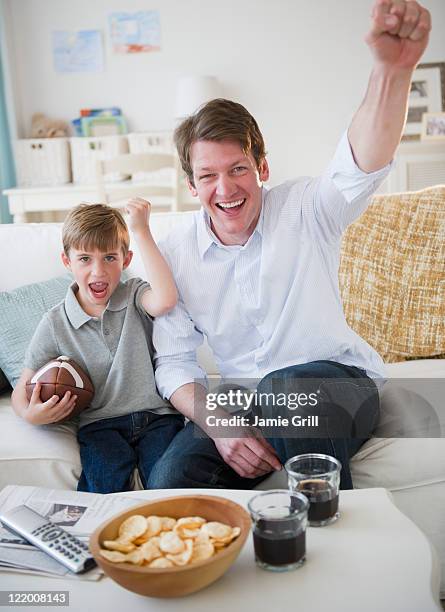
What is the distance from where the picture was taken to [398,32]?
1.24 metres

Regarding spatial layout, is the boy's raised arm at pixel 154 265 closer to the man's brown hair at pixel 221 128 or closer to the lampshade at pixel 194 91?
the man's brown hair at pixel 221 128

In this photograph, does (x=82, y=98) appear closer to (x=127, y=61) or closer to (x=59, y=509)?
(x=127, y=61)

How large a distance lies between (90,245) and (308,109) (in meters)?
3.38

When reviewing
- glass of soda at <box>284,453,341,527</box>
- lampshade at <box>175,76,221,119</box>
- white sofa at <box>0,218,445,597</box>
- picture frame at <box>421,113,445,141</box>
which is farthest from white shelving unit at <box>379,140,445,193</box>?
glass of soda at <box>284,453,341,527</box>

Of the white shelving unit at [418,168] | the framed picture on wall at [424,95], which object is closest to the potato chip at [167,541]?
the white shelving unit at [418,168]

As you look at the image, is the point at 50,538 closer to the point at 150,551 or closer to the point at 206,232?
the point at 150,551

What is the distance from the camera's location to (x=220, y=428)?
162 cm

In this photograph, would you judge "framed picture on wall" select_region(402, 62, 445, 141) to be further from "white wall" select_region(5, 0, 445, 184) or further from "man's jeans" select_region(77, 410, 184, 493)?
"man's jeans" select_region(77, 410, 184, 493)

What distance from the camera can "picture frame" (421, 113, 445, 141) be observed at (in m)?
4.44

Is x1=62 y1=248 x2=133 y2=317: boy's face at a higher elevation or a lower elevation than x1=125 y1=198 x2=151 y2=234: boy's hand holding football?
lower

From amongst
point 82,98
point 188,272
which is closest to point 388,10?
point 188,272

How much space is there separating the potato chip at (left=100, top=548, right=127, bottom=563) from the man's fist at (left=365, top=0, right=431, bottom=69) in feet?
3.02

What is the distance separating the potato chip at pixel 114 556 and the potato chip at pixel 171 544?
0.18 feet

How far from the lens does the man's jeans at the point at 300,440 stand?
4.92 ft
